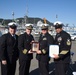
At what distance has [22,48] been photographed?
6.28 metres

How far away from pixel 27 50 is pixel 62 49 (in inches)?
49.2

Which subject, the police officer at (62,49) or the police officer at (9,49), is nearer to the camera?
the police officer at (62,49)

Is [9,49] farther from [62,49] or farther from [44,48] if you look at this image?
[62,49]

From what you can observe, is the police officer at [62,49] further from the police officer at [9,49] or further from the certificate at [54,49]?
the police officer at [9,49]

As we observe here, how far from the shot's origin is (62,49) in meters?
5.54

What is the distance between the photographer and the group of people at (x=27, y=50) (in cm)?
559

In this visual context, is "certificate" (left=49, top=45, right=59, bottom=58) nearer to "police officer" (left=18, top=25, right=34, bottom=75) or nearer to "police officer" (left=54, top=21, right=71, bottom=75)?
"police officer" (left=54, top=21, right=71, bottom=75)

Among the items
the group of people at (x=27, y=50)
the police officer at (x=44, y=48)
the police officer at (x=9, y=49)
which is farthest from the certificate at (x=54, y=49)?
the police officer at (x=9, y=49)

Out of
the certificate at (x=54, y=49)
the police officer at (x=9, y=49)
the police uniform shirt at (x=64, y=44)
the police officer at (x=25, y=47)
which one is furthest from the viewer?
the police officer at (x=25, y=47)

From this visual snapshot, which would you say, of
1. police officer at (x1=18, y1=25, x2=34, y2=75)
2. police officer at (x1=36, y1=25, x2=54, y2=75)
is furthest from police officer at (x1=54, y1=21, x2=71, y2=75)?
police officer at (x1=18, y1=25, x2=34, y2=75)

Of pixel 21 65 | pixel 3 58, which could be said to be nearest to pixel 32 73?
pixel 21 65

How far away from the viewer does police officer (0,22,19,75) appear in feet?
19.2

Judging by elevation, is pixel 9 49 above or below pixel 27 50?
above

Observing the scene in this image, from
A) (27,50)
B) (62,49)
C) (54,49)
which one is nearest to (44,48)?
(27,50)
